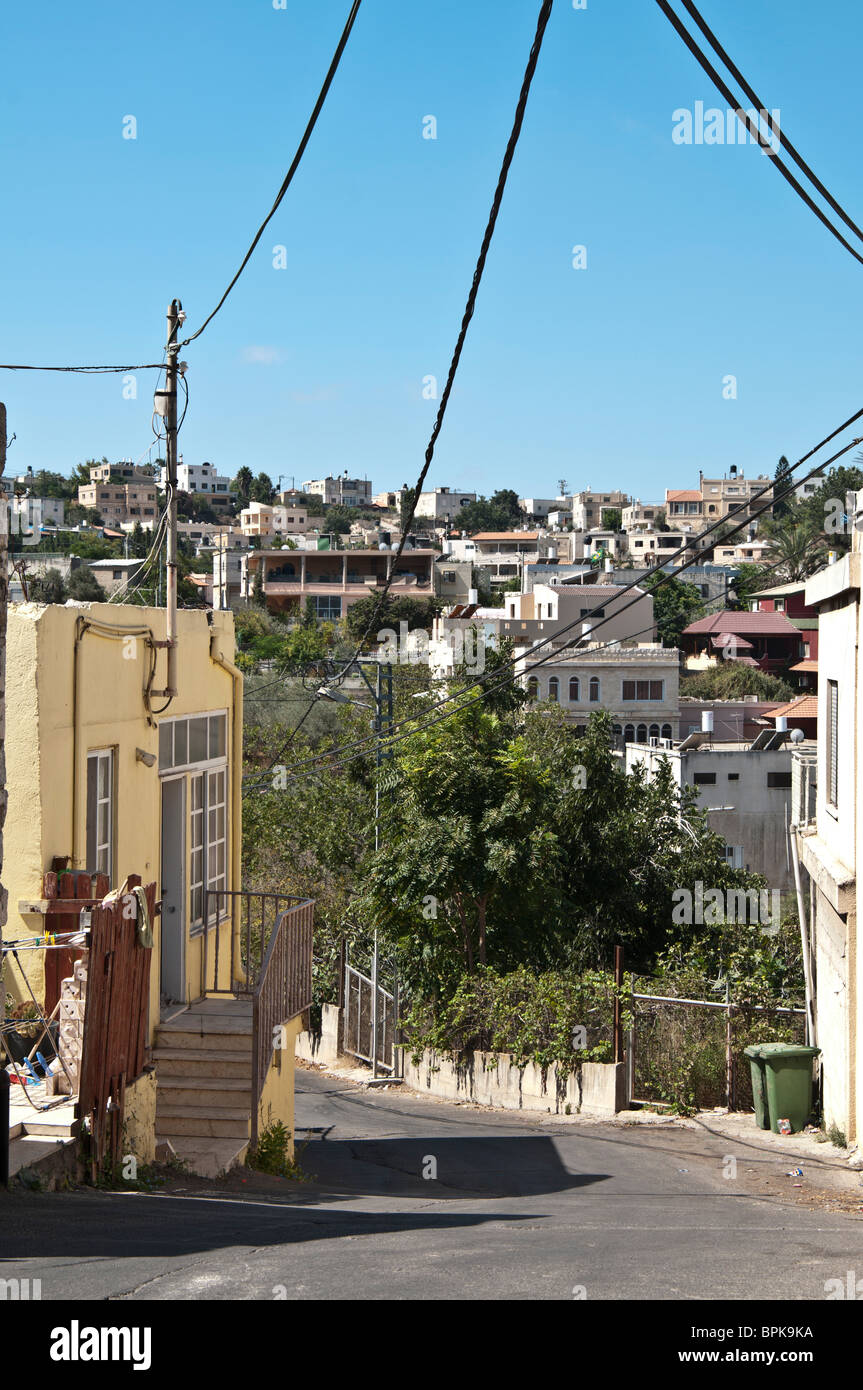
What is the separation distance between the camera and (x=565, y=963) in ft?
79.0

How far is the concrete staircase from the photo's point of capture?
10.8 m

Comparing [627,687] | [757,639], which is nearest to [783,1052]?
[627,687]

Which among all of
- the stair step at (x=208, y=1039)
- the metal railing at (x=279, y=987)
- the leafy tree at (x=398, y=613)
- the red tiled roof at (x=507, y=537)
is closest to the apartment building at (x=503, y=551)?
the red tiled roof at (x=507, y=537)

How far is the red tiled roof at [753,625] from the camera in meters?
74.7

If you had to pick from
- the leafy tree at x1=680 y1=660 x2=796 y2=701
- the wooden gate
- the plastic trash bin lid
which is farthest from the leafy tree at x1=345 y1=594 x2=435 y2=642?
the wooden gate

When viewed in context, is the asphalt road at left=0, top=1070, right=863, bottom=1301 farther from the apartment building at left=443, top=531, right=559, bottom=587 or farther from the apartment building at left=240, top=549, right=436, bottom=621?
the apartment building at left=443, top=531, right=559, bottom=587

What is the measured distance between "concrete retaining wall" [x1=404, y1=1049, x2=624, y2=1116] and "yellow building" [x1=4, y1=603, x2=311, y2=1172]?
17.7 ft

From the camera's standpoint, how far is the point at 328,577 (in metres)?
94.9

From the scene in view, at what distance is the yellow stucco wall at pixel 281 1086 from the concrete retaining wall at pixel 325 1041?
11.6m

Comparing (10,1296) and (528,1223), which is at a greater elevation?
(10,1296)

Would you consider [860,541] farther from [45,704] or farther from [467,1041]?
[467,1041]

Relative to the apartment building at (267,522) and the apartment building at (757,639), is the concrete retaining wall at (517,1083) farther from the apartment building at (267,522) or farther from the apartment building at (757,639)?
the apartment building at (267,522)

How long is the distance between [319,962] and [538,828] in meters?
7.61

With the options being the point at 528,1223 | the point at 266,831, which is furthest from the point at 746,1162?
the point at 266,831
